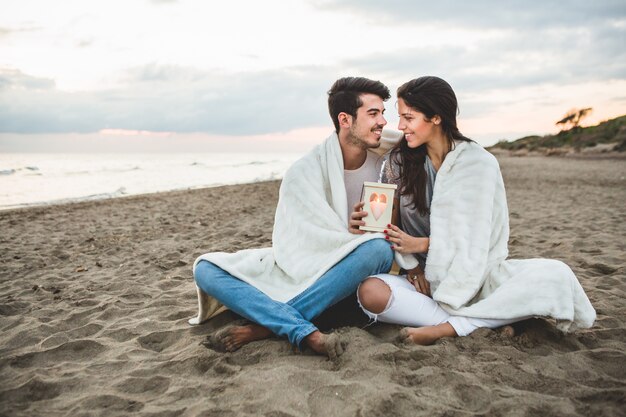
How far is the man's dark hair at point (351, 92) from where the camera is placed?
3.14m

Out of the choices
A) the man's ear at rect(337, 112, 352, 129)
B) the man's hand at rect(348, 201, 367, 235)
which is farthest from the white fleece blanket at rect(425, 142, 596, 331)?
the man's ear at rect(337, 112, 352, 129)

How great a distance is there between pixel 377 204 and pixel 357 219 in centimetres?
18

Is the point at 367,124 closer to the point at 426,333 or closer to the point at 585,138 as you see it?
the point at 426,333

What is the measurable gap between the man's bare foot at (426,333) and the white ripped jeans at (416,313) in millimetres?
43

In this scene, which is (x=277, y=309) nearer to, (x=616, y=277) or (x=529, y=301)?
(x=529, y=301)

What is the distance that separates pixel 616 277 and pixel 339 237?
2519 mm

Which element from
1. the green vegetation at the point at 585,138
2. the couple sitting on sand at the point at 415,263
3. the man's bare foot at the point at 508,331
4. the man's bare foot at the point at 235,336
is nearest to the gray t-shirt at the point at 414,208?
the couple sitting on sand at the point at 415,263

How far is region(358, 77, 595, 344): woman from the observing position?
8.05 ft

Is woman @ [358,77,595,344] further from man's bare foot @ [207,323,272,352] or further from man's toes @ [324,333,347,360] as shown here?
man's bare foot @ [207,323,272,352]

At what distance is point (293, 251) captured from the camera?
2.86 m

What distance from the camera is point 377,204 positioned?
2576mm

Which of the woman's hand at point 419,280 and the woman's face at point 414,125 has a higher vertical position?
the woman's face at point 414,125

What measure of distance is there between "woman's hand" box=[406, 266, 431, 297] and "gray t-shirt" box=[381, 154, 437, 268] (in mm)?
130

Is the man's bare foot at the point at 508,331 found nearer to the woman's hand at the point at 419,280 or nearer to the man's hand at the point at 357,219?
the woman's hand at the point at 419,280
